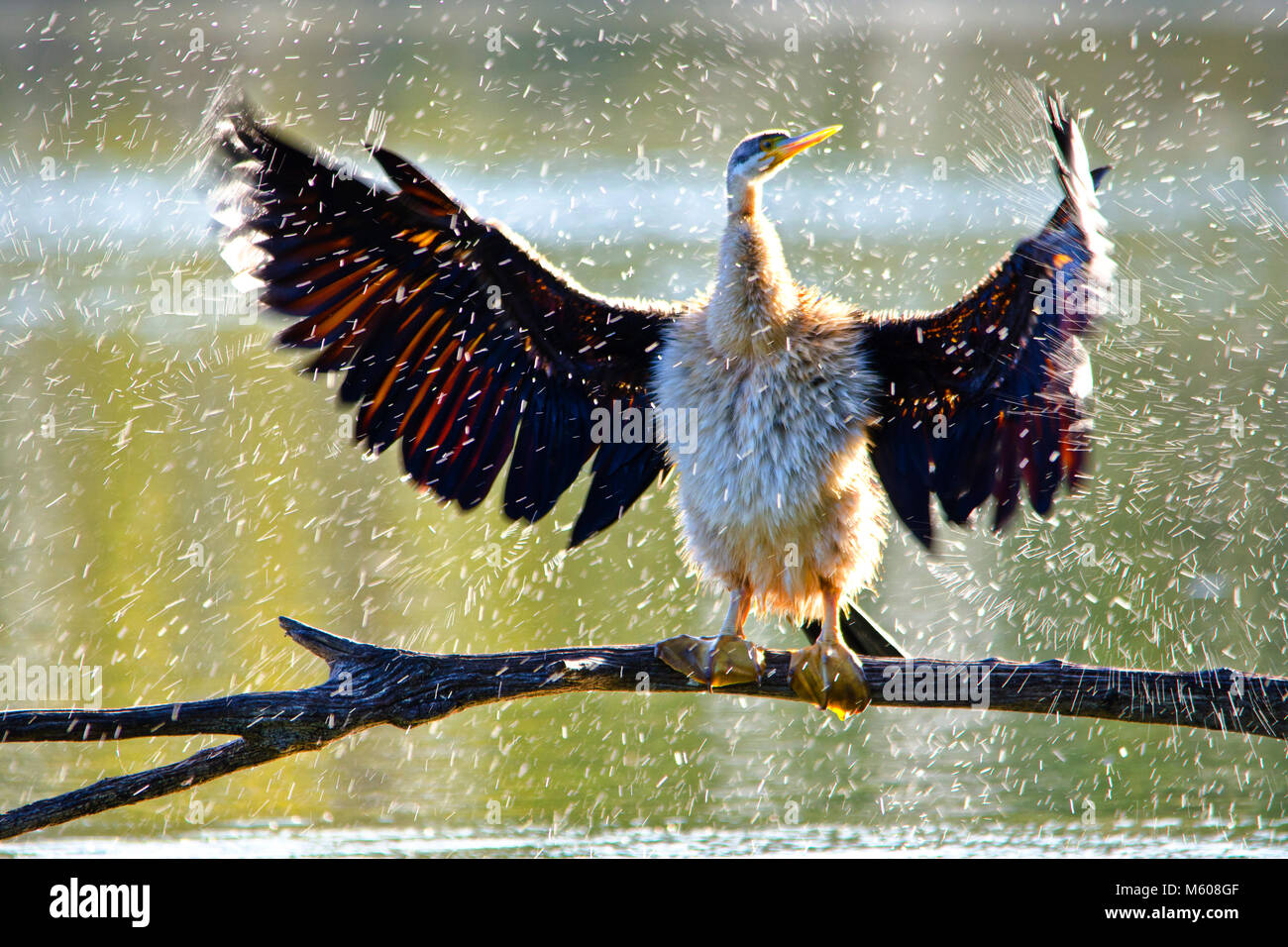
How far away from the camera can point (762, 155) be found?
180 inches

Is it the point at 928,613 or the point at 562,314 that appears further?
the point at 928,613

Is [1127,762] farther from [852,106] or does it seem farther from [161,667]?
[852,106]

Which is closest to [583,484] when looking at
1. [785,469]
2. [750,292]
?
[750,292]

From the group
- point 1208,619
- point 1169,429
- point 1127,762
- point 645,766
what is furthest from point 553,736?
point 1169,429

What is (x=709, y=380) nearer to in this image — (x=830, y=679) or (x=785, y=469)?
(x=785, y=469)

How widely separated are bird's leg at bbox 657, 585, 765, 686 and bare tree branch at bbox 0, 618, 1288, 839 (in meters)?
0.17

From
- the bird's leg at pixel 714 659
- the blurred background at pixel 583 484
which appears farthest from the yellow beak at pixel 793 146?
the bird's leg at pixel 714 659

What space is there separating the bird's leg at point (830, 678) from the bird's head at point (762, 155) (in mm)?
1613

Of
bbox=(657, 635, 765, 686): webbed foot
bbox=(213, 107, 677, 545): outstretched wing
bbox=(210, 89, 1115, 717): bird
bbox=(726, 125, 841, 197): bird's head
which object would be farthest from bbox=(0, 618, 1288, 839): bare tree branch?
bbox=(726, 125, 841, 197): bird's head

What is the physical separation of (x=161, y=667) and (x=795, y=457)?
4.38 meters

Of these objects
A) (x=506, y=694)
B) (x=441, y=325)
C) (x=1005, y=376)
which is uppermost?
(x=441, y=325)

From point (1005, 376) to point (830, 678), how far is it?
1.06m

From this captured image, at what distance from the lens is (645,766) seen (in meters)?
6.18

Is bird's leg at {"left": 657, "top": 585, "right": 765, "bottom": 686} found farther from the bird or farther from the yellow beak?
the yellow beak
